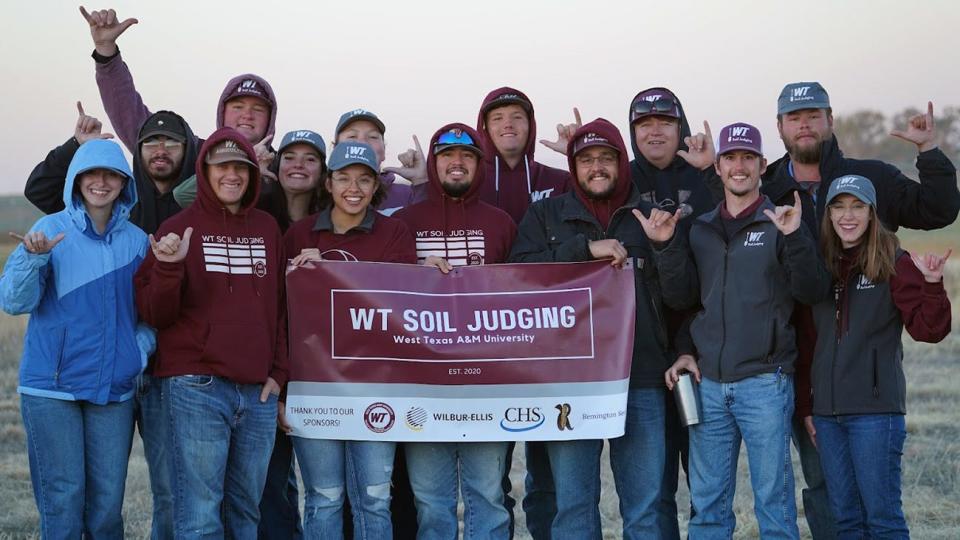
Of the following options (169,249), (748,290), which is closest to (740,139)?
(748,290)

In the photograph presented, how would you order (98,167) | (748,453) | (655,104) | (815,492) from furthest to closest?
(655,104) → (815,492) → (748,453) → (98,167)

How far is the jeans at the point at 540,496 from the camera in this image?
7602mm

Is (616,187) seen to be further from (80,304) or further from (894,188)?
(80,304)

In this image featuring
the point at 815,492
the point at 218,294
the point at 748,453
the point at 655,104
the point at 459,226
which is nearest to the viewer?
the point at 218,294

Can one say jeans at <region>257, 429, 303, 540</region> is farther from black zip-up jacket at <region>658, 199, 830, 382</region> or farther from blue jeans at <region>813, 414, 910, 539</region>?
blue jeans at <region>813, 414, 910, 539</region>

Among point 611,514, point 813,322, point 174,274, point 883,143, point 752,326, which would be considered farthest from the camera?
point 883,143

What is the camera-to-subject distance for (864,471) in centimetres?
672

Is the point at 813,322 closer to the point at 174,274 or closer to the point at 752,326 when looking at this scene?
the point at 752,326

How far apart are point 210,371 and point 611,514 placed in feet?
19.6

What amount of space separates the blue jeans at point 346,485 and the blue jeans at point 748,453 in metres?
1.96

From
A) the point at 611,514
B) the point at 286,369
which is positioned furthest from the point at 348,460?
the point at 611,514

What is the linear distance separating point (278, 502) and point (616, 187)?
10.5ft

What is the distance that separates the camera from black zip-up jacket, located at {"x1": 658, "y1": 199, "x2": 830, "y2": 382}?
660cm

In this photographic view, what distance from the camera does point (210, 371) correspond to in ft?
20.7
